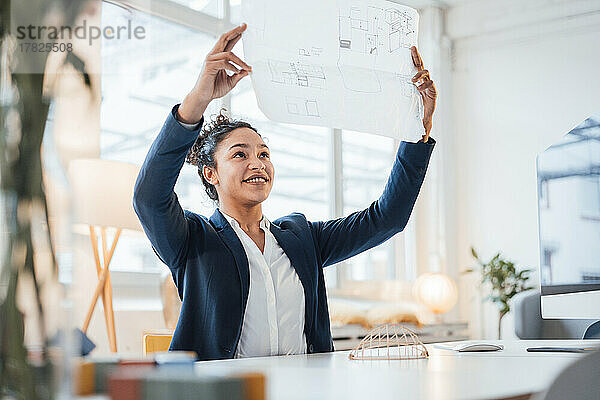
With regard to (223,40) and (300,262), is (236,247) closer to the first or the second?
(300,262)

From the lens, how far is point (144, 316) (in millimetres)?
3533

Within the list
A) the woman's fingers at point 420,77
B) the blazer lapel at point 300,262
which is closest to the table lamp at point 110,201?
the blazer lapel at point 300,262

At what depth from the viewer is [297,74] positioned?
1800 millimetres

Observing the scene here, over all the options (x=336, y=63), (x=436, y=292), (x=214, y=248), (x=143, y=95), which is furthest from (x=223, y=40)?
(x=436, y=292)

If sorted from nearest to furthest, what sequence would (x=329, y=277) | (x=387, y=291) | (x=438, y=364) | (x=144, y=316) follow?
1. (x=438, y=364)
2. (x=144, y=316)
3. (x=329, y=277)
4. (x=387, y=291)

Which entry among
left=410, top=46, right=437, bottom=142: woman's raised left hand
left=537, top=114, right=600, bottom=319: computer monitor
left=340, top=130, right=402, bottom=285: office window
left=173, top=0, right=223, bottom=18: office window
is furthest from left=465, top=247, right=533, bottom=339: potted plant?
left=410, top=46, right=437, bottom=142: woman's raised left hand

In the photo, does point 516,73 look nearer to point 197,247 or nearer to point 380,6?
point 380,6

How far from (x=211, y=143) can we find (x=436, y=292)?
345 cm

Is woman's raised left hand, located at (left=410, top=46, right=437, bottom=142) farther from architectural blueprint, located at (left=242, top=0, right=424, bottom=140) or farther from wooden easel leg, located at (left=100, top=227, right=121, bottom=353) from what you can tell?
wooden easel leg, located at (left=100, top=227, right=121, bottom=353)

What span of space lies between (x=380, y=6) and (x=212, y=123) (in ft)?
2.01

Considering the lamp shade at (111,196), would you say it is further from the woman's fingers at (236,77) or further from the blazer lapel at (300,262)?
the woman's fingers at (236,77)

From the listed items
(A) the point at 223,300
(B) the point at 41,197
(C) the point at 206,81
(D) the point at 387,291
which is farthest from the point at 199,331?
(D) the point at 387,291

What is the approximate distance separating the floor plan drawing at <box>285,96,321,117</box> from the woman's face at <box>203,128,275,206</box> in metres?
0.25

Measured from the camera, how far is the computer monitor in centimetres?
196
